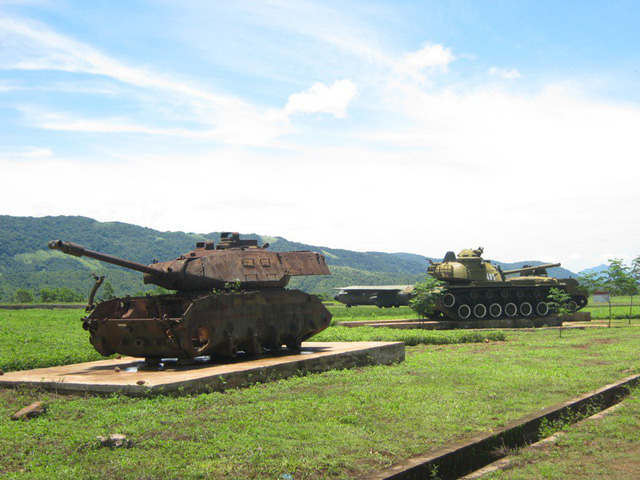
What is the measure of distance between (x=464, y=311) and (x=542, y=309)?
358cm

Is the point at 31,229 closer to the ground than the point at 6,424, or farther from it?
farther from it

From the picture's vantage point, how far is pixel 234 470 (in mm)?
5285

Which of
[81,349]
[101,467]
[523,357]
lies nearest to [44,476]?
[101,467]

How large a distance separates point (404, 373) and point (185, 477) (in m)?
6.12

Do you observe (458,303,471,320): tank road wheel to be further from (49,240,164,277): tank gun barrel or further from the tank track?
(49,240,164,277): tank gun barrel

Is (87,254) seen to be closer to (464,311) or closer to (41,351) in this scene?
(41,351)

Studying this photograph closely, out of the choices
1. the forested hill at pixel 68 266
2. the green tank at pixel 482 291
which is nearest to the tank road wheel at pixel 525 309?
the green tank at pixel 482 291

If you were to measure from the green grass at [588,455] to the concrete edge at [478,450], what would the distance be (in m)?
0.21

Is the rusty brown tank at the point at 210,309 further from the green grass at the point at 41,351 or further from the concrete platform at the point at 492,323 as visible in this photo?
the concrete platform at the point at 492,323

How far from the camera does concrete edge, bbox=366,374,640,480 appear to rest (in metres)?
5.37

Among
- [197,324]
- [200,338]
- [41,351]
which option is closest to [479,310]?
[41,351]

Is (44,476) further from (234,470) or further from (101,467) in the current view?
(234,470)

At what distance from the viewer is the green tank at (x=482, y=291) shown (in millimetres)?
27750

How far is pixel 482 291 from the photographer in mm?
28125
